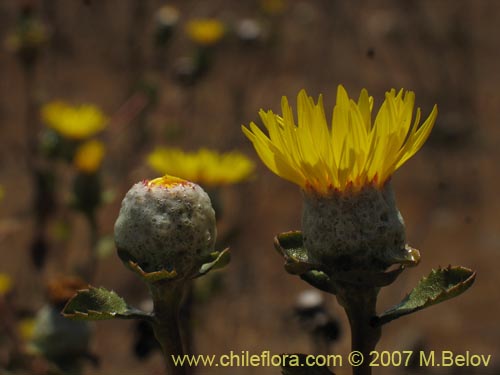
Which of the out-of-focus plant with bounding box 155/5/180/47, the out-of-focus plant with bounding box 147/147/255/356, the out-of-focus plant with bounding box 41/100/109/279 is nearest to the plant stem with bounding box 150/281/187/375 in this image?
the out-of-focus plant with bounding box 147/147/255/356

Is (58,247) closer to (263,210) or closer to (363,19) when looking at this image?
(263,210)

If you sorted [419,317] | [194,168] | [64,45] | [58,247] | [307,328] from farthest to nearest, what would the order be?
1. [64,45]
2. [419,317]
3. [58,247]
4. [194,168]
5. [307,328]

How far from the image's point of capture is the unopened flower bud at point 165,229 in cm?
128

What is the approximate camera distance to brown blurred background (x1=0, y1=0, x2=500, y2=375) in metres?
5.16

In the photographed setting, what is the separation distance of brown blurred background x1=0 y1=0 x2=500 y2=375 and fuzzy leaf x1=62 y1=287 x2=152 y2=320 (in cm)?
168

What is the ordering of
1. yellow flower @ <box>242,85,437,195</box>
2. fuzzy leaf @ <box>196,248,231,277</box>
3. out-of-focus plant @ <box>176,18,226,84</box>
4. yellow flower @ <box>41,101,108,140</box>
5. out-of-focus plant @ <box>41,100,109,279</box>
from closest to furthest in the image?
yellow flower @ <box>242,85,437,195</box>
fuzzy leaf @ <box>196,248,231,277</box>
out-of-focus plant @ <box>41,100,109,279</box>
yellow flower @ <box>41,101,108,140</box>
out-of-focus plant @ <box>176,18,226,84</box>

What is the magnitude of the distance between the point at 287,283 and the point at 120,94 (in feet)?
10.8

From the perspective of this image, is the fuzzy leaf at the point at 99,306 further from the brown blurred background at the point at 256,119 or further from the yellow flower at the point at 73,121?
the yellow flower at the point at 73,121

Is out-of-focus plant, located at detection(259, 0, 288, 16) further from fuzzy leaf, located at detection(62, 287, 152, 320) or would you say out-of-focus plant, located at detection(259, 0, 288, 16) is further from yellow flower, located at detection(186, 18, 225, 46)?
fuzzy leaf, located at detection(62, 287, 152, 320)

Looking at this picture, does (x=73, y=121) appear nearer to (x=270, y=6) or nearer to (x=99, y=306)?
(x=270, y=6)

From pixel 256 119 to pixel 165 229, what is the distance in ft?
19.2

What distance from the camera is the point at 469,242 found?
6.37 metres

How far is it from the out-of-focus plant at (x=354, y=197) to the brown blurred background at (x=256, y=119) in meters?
1.80

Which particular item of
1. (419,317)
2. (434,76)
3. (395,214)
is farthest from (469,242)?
(395,214)
